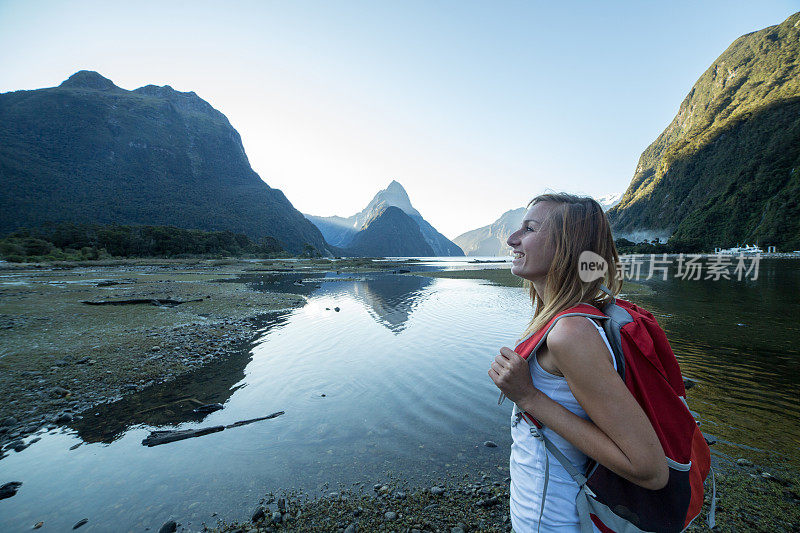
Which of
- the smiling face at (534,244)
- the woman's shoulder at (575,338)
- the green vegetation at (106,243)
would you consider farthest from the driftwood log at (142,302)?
the green vegetation at (106,243)

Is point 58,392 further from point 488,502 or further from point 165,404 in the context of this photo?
point 488,502

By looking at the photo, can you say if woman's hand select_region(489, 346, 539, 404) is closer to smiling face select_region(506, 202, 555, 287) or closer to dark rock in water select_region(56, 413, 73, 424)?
smiling face select_region(506, 202, 555, 287)

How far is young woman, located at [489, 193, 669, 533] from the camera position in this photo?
1.43 metres

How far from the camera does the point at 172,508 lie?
4887 millimetres

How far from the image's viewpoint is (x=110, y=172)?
144 metres

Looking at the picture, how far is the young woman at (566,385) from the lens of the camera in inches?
56.5

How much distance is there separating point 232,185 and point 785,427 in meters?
224

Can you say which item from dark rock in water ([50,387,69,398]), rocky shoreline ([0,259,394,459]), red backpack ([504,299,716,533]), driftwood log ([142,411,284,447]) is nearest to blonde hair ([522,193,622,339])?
red backpack ([504,299,716,533])

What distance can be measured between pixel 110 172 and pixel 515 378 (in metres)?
200

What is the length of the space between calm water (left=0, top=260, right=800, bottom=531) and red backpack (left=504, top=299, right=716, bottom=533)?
4.51 metres

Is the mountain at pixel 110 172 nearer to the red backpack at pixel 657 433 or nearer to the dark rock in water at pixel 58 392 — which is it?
the dark rock in water at pixel 58 392

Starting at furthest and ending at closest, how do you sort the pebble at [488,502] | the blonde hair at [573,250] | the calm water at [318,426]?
the calm water at [318,426]
the pebble at [488,502]
the blonde hair at [573,250]

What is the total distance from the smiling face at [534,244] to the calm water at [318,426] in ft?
16.0

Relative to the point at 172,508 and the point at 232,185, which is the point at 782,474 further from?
the point at 232,185
